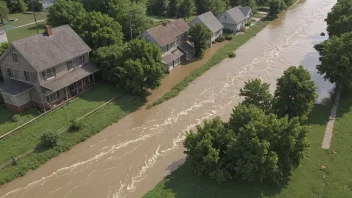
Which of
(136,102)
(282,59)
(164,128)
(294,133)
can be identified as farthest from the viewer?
(282,59)

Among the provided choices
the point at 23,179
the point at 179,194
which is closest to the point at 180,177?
the point at 179,194

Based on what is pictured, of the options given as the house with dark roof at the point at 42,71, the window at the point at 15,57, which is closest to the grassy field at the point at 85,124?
the house with dark roof at the point at 42,71

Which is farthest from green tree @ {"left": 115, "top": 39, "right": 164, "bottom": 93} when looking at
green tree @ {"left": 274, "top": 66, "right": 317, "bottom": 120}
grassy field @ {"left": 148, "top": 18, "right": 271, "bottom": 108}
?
green tree @ {"left": 274, "top": 66, "right": 317, "bottom": 120}

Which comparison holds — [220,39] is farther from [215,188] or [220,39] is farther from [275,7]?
[215,188]

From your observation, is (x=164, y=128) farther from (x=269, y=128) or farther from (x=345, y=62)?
(x=345, y=62)

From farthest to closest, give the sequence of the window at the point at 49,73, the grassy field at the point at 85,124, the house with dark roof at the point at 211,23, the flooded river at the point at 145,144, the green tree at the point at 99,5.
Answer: the green tree at the point at 99,5
the house with dark roof at the point at 211,23
the window at the point at 49,73
the grassy field at the point at 85,124
the flooded river at the point at 145,144

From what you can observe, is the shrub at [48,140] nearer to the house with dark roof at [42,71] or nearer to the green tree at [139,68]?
the house with dark roof at [42,71]
